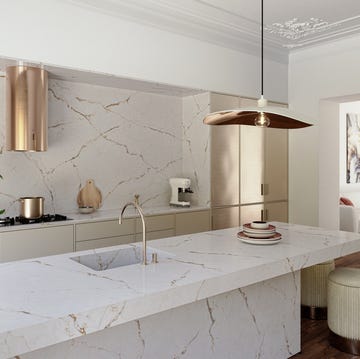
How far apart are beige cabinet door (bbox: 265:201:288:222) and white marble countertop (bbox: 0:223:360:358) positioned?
2.50m

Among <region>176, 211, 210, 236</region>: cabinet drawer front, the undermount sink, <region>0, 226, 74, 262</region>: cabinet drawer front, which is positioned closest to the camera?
the undermount sink

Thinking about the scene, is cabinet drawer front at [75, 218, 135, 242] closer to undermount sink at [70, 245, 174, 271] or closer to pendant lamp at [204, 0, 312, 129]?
undermount sink at [70, 245, 174, 271]

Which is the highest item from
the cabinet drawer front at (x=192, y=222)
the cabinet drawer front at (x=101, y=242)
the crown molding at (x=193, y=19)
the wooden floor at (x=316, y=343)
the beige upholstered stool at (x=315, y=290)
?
the crown molding at (x=193, y=19)

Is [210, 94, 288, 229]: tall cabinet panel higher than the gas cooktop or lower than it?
higher

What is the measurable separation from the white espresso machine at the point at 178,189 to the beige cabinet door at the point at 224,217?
0.35 metres

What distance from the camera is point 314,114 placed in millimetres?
5086

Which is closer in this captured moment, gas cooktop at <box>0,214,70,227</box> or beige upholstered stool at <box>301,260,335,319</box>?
gas cooktop at <box>0,214,70,227</box>

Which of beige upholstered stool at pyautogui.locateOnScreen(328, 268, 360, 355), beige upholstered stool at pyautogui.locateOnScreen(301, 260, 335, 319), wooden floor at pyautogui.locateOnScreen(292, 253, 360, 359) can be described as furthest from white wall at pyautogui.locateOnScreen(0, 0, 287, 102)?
wooden floor at pyautogui.locateOnScreen(292, 253, 360, 359)

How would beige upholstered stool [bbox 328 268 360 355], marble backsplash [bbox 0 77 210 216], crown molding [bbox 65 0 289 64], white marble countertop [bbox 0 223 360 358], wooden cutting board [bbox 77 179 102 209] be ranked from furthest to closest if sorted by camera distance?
wooden cutting board [bbox 77 179 102 209] → marble backsplash [bbox 0 77 210 216] → crown molding [bbox 65 0 289 64] → beige upholstered stool [bbox 328 268 360 355] → white marble countertop [bbox 0 223 360 358]

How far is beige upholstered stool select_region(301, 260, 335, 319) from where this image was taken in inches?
133

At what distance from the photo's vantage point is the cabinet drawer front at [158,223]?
3906 millimetres

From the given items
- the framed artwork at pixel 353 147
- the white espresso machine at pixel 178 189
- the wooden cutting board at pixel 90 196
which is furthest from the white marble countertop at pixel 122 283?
the framed artwork at pixel 353 147

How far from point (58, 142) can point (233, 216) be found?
85.9 inches

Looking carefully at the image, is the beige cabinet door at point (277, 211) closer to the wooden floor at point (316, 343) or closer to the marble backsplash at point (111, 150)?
the marble backsplash at point (111, 150)
